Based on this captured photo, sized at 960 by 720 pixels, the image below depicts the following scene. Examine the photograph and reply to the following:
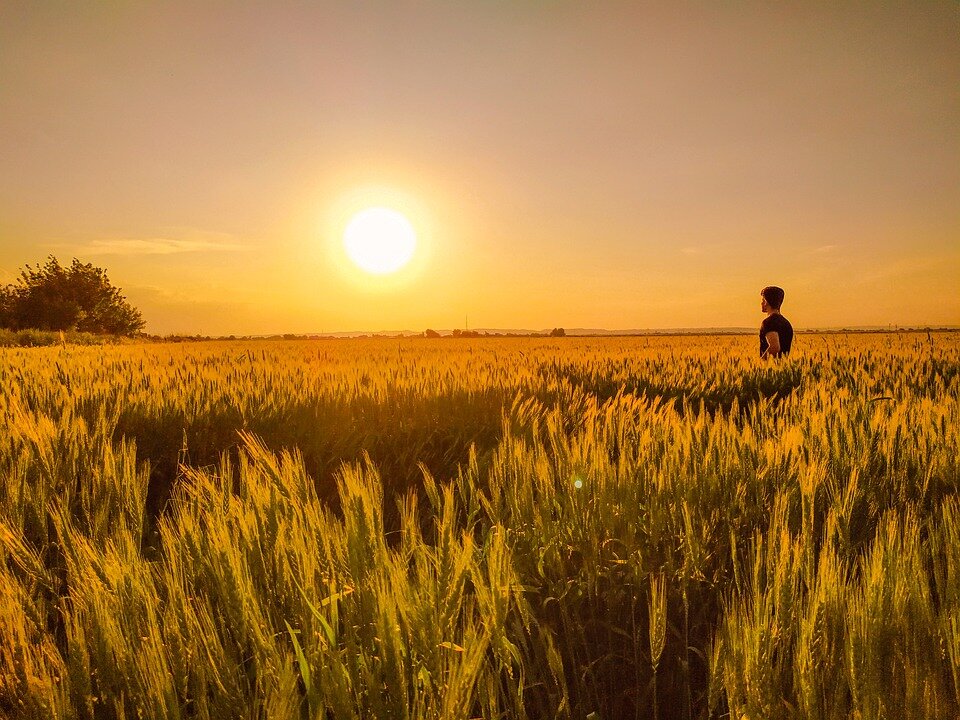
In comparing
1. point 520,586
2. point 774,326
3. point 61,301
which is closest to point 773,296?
point 774,326

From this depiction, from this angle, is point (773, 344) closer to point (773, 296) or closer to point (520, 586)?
point (773, 296)

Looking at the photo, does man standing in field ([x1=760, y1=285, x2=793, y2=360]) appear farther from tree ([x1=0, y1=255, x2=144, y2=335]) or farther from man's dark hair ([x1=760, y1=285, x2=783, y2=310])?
tree ([x1=0, y1=255, x2=144, y2=335])

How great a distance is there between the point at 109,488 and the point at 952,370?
339 inches

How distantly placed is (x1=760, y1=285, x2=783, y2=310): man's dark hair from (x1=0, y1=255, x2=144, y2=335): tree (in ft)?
157

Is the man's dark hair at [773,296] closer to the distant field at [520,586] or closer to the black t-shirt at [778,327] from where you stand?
the black t-shirt at [778,327]

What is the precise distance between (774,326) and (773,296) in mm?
480

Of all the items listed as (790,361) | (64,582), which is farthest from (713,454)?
(790,361)

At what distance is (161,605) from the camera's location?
41.3 inches

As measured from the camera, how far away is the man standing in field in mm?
8086

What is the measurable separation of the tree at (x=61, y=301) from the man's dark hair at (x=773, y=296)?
1880 inches

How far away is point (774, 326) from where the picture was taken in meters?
8.32

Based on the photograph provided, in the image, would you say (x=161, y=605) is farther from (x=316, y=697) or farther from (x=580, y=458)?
(x=580, y=458)

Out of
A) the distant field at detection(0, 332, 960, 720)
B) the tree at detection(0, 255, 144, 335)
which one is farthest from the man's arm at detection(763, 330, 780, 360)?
the tree at detection(0, 255, 144, 335)

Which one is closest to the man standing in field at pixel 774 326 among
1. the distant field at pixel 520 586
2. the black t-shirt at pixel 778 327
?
the black t-shirt at pixel 778 327
